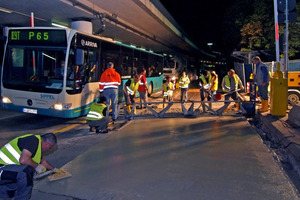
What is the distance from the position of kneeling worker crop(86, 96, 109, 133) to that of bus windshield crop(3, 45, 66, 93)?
164 cm

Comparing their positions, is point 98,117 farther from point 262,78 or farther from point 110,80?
point 262,78

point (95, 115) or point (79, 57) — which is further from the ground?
point (79, 57)

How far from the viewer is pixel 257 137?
A: 796 cm

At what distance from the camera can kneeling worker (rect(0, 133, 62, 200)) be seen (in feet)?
12.9

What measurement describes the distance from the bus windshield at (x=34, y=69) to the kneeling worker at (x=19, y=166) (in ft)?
18.2

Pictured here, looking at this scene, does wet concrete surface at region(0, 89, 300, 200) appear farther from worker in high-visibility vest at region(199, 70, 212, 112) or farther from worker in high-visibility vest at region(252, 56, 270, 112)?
worker in high-visibility vest at region(199, 70, 212, 112)

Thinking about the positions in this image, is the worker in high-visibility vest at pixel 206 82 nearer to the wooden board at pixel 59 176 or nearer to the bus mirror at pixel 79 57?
the bus mirror at pixel 79 57

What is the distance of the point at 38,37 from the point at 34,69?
3.38 ft

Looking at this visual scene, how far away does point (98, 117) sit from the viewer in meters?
8.45

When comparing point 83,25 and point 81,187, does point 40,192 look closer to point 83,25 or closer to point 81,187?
point 81,187

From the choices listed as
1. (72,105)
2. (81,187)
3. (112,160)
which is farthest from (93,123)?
(81,187)

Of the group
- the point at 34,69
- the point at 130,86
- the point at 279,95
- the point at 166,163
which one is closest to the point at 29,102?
the point at 34,69

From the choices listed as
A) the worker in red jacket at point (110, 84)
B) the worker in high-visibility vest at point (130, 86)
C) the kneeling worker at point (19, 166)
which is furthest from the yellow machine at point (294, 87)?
the kneeling worker at point (19, 166)

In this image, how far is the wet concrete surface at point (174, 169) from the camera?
462 centimetres
